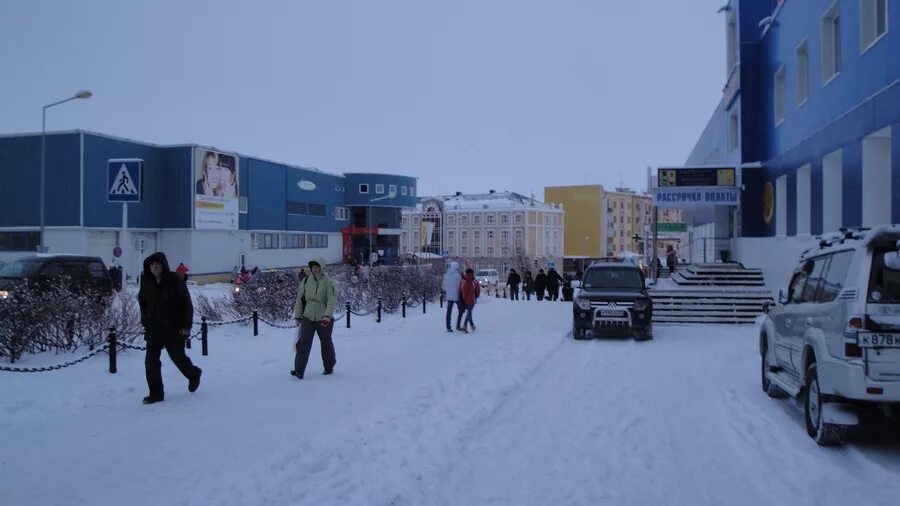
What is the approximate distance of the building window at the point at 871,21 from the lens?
15.4 metres

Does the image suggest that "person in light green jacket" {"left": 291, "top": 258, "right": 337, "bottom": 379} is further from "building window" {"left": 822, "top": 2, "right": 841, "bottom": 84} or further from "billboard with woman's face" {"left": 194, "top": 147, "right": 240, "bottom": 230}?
"billboard with woman's face" {"left": 194, "top": 147, "right": 240, "bottom": 230}

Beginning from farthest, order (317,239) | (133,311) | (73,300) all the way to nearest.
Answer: (317,239)
(133,311)
(73,300)

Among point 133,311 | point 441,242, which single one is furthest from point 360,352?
point 441,242

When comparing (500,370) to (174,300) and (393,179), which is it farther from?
(393,179)

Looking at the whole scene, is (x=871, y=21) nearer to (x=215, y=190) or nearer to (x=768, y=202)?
(x=768, y=202)

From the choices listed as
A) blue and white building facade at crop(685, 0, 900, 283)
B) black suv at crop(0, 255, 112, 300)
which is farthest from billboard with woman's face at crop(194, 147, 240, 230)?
blue and white building facade at crop(685, 0, 900, 283)

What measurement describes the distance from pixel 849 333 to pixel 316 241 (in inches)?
2490

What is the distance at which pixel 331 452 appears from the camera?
677cm

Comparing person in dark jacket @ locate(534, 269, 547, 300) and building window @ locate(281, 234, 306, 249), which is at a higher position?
building window @ locate(281, 234, 306, 249)

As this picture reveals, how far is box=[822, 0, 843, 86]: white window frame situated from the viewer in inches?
740

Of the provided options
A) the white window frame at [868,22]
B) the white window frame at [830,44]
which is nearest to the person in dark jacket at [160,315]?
the white window frame at [868,22]

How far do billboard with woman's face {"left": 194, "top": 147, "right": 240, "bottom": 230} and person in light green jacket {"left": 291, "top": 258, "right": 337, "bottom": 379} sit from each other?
40.8 m

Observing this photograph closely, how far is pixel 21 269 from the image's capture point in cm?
1777

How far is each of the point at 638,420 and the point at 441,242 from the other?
92.2m
